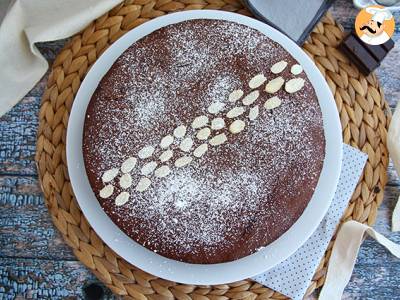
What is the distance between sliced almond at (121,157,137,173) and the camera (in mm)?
1302

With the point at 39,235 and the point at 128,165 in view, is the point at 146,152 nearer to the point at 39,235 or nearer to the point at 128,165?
the point at 128,165

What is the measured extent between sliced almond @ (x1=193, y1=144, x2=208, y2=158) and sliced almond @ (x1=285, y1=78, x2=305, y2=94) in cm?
21

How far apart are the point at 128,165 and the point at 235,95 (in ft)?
0.89

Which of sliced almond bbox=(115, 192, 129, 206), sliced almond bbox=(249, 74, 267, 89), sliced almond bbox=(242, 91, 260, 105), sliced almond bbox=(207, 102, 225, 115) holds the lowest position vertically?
sliced almond bbox=(115, 192, 129, 206)

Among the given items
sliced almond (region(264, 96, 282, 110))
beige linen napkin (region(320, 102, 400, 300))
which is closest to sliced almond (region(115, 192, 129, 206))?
sliced almond (region(264, 96, 282, 110))

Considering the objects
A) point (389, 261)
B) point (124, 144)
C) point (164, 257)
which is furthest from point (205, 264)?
point (389, 261)

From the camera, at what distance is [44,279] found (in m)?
1.47

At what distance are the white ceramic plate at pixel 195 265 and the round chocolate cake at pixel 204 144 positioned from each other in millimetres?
60

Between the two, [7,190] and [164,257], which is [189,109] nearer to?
[164,257]

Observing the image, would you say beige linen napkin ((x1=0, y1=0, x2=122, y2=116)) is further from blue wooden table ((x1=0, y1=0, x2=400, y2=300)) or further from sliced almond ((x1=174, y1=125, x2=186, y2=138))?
sliced almond ((x1=174, y1=125, x2=186, y2=138))

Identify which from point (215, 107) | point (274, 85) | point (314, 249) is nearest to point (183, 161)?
point (215, 107)

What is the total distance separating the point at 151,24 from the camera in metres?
1.44

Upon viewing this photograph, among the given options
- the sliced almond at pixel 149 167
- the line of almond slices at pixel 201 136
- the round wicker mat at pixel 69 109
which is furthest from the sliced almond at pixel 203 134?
the round wicker mat at pixel 69 109

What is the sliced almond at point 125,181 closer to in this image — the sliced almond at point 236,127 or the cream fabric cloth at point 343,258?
the sliced almond at point 236,127
